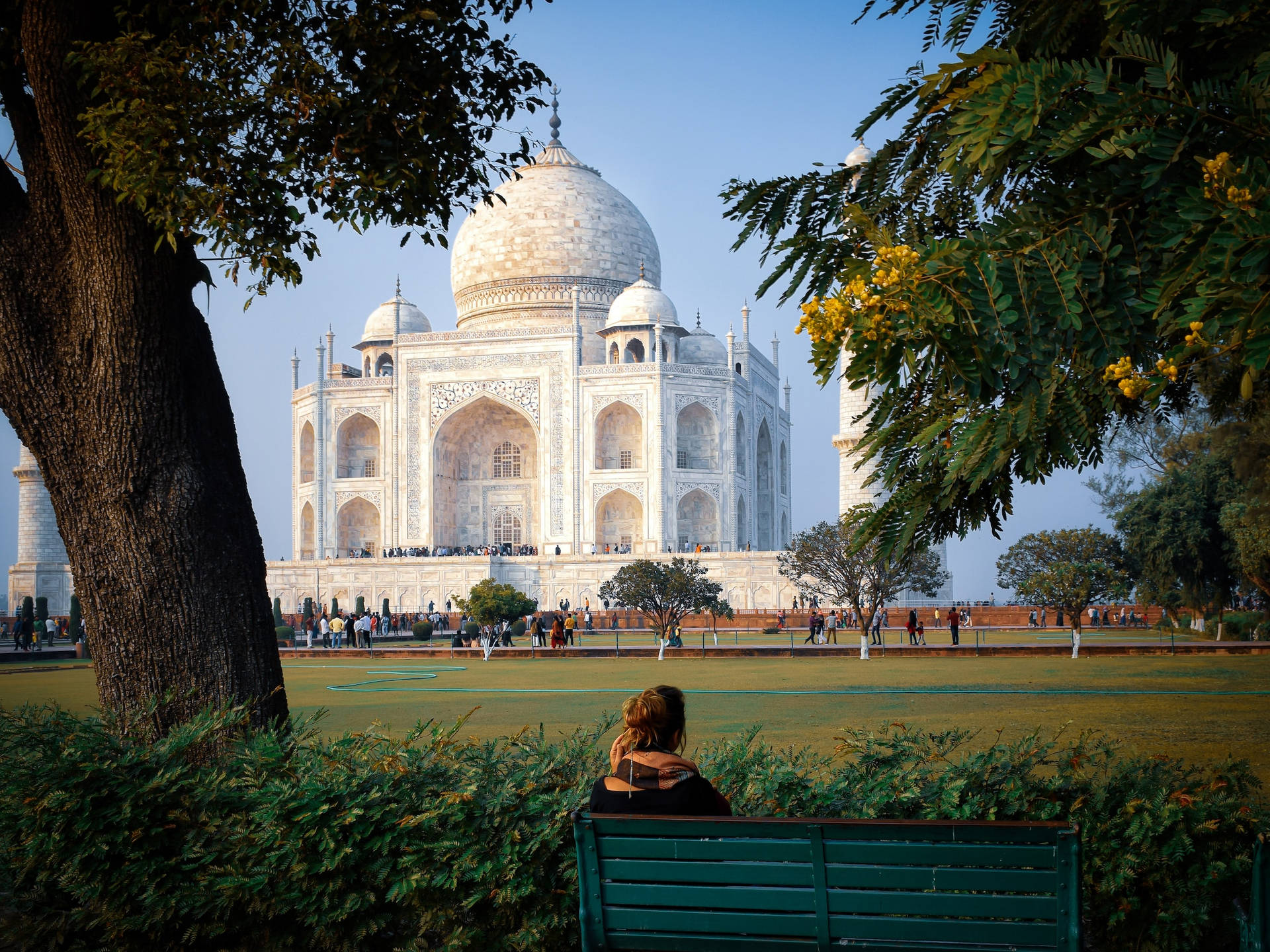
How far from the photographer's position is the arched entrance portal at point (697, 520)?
35406mm

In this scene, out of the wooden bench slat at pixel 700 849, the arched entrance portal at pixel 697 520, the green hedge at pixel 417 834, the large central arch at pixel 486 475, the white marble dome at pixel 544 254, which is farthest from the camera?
the white marble dome at pixel 544 254

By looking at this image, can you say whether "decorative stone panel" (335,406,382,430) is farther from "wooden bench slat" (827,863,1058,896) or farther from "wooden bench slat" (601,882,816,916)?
"wooden bench slat" (827,863,1058,896)

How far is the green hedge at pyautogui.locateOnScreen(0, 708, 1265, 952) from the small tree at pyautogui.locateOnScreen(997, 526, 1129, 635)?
13661 mm

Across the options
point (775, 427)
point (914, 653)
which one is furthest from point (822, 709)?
point (775, 427)

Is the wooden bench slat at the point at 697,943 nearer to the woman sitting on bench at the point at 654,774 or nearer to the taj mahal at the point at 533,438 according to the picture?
the woman sitting on bench at the point at 654,774

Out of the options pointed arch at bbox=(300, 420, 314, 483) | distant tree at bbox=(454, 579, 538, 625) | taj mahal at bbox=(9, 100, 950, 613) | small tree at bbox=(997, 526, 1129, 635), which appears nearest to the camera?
small tree at bbox=(997, 526, 1129, 635)

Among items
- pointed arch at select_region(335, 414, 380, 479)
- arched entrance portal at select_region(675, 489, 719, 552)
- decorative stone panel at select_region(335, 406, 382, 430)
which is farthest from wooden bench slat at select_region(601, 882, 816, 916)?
pointed arch at select_region(335, 414, 380, 479)

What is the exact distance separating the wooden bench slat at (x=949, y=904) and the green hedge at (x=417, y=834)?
0.78m

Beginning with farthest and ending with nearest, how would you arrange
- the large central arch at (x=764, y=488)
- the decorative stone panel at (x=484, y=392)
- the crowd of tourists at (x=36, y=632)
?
the large central arch at (x=764, y=488), the decorative stone panel at (x=484, y=392), the crowd of tourists at (x=36, y=632)

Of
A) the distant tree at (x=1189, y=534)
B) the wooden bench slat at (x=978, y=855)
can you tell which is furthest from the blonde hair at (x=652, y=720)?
the distant tree at (x=1189, y=534)

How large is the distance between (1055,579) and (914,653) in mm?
2410

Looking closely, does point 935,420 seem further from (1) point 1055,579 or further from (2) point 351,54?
(1) point 1055,579

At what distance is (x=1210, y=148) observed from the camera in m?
2.70

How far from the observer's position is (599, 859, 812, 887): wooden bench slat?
2.43 meters
